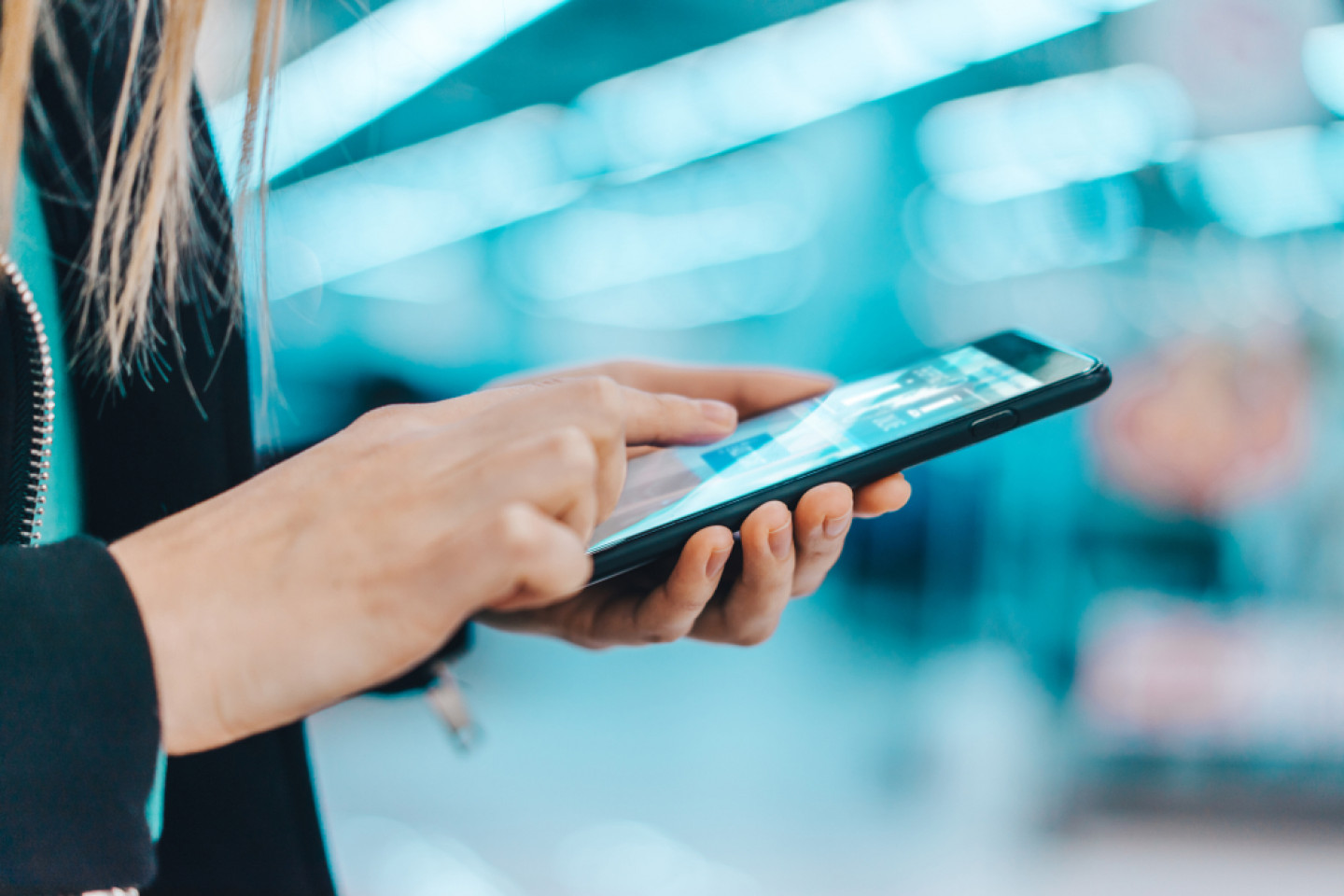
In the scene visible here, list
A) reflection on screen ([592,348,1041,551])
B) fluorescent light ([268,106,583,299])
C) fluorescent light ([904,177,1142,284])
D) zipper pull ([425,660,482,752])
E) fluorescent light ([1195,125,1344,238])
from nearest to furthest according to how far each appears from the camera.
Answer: reflection on screen ([592,348,1041,551]) < zipper pull ([425,660,482,752]) < fluorescent light ([1195,125,1344,238]) < fluorescent light ([904,177,1142,284]) < fluorescent light ([268,106,583,299])

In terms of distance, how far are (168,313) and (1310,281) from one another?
225cm

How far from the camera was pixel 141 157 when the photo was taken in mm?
437

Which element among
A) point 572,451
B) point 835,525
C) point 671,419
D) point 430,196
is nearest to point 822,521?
point 835,525

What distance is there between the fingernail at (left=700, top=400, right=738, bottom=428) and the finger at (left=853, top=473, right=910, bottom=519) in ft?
0.33

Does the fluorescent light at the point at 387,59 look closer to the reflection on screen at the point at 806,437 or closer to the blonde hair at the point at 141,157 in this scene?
the blonde hair at the point at 141,157

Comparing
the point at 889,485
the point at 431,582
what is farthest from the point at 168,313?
the point at 889,485

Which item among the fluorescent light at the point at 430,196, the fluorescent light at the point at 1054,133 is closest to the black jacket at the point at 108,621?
the fluorescent light at the point at 430,196

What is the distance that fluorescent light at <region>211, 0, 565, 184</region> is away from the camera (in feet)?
5.34

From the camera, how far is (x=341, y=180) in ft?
9.34

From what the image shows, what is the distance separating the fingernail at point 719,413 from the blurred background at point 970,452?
1502 millimetres

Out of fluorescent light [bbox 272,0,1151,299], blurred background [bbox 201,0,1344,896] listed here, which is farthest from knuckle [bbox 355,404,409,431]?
blurred background [bbox 201,0,1344,896]

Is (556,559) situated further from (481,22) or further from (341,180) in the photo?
(341,180)

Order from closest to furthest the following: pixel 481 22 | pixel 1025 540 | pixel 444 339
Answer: pixel 481 22 < pixel 1025 540 < pixel 444 339

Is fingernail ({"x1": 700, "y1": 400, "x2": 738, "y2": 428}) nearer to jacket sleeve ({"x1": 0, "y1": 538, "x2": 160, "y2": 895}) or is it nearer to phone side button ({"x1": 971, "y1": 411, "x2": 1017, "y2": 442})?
phone side button ({"x1": 971, "y1": 411, "x2": 1017, "y2": 442})
